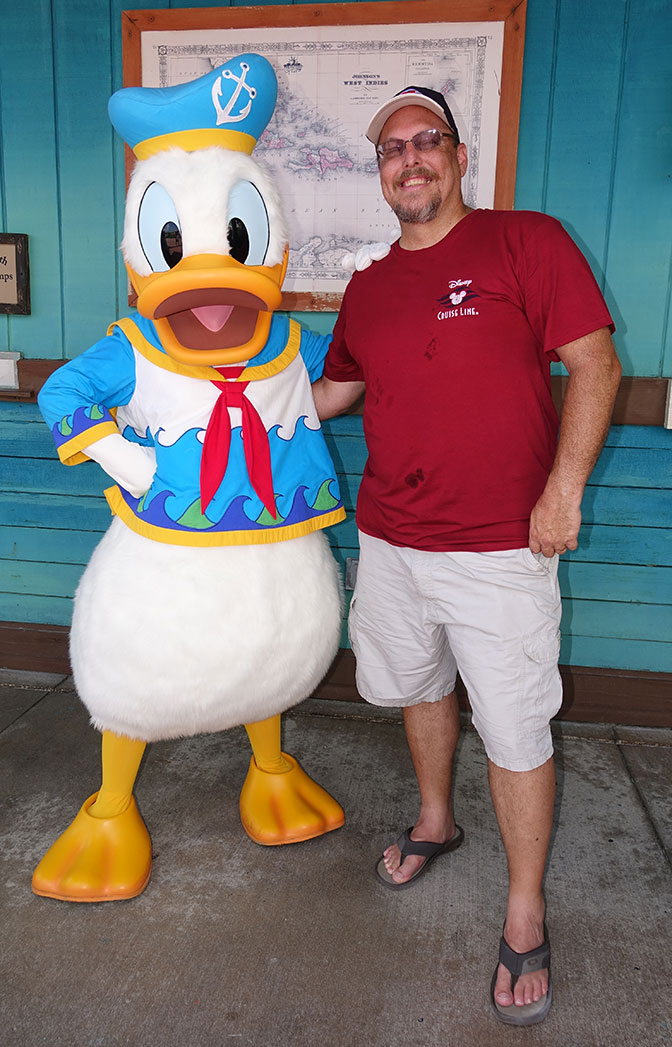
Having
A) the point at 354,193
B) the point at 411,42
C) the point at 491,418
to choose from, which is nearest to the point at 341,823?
the point at 491,418

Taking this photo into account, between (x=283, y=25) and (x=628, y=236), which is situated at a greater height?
(x=283, y=25)

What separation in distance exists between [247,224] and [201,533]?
65 cm

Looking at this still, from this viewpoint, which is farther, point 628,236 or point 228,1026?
point 628,236

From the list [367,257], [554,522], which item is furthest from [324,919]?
[367,257]

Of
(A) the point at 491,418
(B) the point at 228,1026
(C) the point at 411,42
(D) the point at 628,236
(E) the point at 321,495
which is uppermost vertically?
(C) the point at 411,42

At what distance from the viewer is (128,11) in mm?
2523

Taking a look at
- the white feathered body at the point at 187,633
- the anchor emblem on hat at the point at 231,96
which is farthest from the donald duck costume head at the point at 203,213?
the white feathered body at the point at 187,633

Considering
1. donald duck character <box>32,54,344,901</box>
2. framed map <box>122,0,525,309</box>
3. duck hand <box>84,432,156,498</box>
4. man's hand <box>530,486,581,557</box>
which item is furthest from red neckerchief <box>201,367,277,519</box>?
framed map <box>122,0,525,309</box>

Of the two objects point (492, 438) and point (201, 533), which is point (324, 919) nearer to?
point (201, 533)

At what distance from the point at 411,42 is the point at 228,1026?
2611 millimetres

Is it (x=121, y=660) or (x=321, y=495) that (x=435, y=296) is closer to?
(x=321, y=495)

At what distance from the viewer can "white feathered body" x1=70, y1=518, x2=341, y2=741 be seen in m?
1.70

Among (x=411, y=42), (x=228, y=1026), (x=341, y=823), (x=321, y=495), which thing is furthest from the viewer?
(x=411, y=42)

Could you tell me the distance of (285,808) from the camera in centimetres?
208
